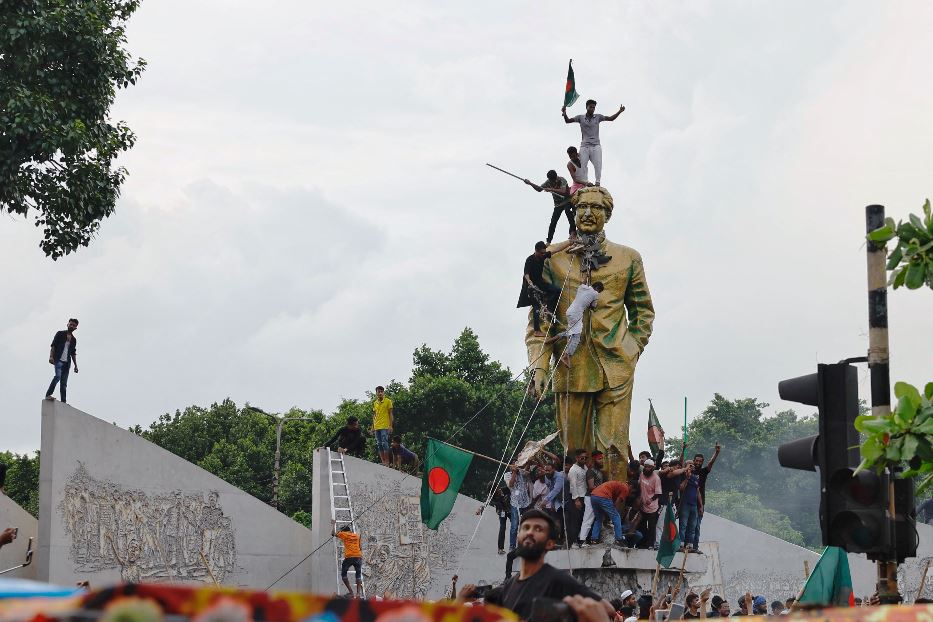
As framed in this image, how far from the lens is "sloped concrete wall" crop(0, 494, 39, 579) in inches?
873

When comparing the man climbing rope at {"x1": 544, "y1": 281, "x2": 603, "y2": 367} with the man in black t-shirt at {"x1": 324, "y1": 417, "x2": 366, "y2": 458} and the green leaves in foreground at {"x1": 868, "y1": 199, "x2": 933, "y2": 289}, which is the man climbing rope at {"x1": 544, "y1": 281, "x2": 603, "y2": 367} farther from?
the green leaves in foreground at {"x1": 868, "y1": 199, "x2": 933, "y2": 289}

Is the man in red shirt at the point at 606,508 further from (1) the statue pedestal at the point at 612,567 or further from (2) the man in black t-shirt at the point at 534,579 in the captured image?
(2) the man in black t-shirt at the point at 534,579

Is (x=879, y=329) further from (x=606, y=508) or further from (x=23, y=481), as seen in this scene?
(x=23, y=481)

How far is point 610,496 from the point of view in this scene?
74.6ft

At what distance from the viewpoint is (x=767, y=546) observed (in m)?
31.5

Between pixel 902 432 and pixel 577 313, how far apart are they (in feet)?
50.8

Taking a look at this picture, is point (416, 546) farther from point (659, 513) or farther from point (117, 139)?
point (117, 139)

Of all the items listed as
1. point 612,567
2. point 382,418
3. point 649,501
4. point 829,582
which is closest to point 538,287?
point 649,501

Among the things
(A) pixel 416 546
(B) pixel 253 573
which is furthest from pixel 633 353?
(B) pixel 253 573

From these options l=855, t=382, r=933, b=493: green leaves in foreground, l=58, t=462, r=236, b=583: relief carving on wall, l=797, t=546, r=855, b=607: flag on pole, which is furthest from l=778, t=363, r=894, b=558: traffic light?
l=58, t=462, r=236, b=583: relief carving on wall

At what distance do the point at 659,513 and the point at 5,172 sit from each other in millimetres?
11827

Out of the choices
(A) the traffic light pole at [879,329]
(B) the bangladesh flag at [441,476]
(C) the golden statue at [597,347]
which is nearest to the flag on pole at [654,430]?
(C) the golden statue at [597,347]

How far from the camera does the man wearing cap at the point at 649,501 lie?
904 inches

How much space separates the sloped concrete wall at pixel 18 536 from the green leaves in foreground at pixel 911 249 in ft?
54.0
